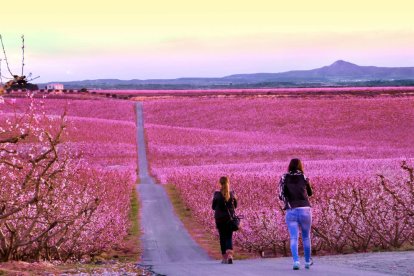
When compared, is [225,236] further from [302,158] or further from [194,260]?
[302,158]

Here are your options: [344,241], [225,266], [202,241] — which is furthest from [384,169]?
[225,266]

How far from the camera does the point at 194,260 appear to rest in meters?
22.3

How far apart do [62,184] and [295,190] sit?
8.16m

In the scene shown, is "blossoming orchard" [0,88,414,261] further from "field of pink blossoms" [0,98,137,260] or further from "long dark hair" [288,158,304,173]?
"long dark hair" [288,158,304,173]

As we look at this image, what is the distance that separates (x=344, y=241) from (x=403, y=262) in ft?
21.5

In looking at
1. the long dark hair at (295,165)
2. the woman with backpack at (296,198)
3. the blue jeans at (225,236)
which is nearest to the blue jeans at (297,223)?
the woman with backpack at (296,198)

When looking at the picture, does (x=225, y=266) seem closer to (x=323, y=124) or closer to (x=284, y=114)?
(x=323, y=124)

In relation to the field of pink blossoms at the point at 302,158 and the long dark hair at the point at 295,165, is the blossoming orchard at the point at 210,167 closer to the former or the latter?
the field of pink blossoms at the point at 302,158

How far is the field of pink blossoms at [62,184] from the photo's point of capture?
1606cm

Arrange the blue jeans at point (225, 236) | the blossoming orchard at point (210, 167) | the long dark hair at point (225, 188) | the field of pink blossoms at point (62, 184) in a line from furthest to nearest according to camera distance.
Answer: the blossoming orchard at point (210, 167) → the blue jeans at point (225, 236) → the long dark hair at point (225, 188) → the field of pink blossoms at point (62, 184)

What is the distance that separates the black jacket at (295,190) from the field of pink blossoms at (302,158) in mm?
4124

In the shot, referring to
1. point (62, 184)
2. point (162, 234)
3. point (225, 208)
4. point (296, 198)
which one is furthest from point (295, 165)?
point (162, 234)

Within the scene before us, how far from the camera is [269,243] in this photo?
78.0ft

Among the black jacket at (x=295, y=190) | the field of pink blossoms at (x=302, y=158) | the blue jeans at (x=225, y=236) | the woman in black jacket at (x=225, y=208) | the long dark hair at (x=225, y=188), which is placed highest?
the black jacket at (x=295, y=190)
